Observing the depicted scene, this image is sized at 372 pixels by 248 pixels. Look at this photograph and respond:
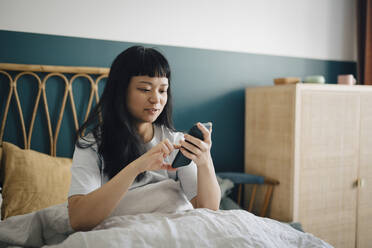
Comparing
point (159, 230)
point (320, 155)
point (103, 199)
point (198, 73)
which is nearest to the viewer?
point (159, 230)

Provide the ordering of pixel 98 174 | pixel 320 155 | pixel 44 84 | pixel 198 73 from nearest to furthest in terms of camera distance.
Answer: pixel 98 174 → pixel 44 84 → pixel 320 155 → pixel 198 73

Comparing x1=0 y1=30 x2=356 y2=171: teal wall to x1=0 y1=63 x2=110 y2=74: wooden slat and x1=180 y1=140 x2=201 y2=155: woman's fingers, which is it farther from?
x1=180 y1=140 x2=201 y2=155: woman's fingers

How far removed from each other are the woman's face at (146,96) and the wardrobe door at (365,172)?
65.1 inches

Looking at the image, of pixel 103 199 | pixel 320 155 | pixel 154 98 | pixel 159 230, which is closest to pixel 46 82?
pixel 154 98

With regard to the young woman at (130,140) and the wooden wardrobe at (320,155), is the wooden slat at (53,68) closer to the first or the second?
the young woman at (130,140)

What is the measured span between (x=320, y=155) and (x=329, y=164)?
0.33 feet

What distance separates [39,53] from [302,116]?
1.66m

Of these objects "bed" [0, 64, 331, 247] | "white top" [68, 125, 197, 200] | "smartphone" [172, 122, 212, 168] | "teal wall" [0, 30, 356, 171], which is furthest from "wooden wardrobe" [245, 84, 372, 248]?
"smartphone" [172, 122, 212, 168]

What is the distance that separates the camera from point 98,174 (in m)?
1.13

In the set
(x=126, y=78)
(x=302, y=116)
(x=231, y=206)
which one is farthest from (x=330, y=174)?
(x=126, y=78)

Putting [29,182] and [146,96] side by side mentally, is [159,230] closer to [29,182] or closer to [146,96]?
[146,96]

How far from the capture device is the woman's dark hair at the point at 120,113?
1141mm

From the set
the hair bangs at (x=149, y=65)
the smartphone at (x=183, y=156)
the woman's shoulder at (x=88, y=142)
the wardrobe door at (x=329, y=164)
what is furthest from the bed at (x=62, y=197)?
the wardrobe door at (x=329, y=164)

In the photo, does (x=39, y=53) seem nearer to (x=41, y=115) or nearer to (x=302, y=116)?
(x=41, y=115)
